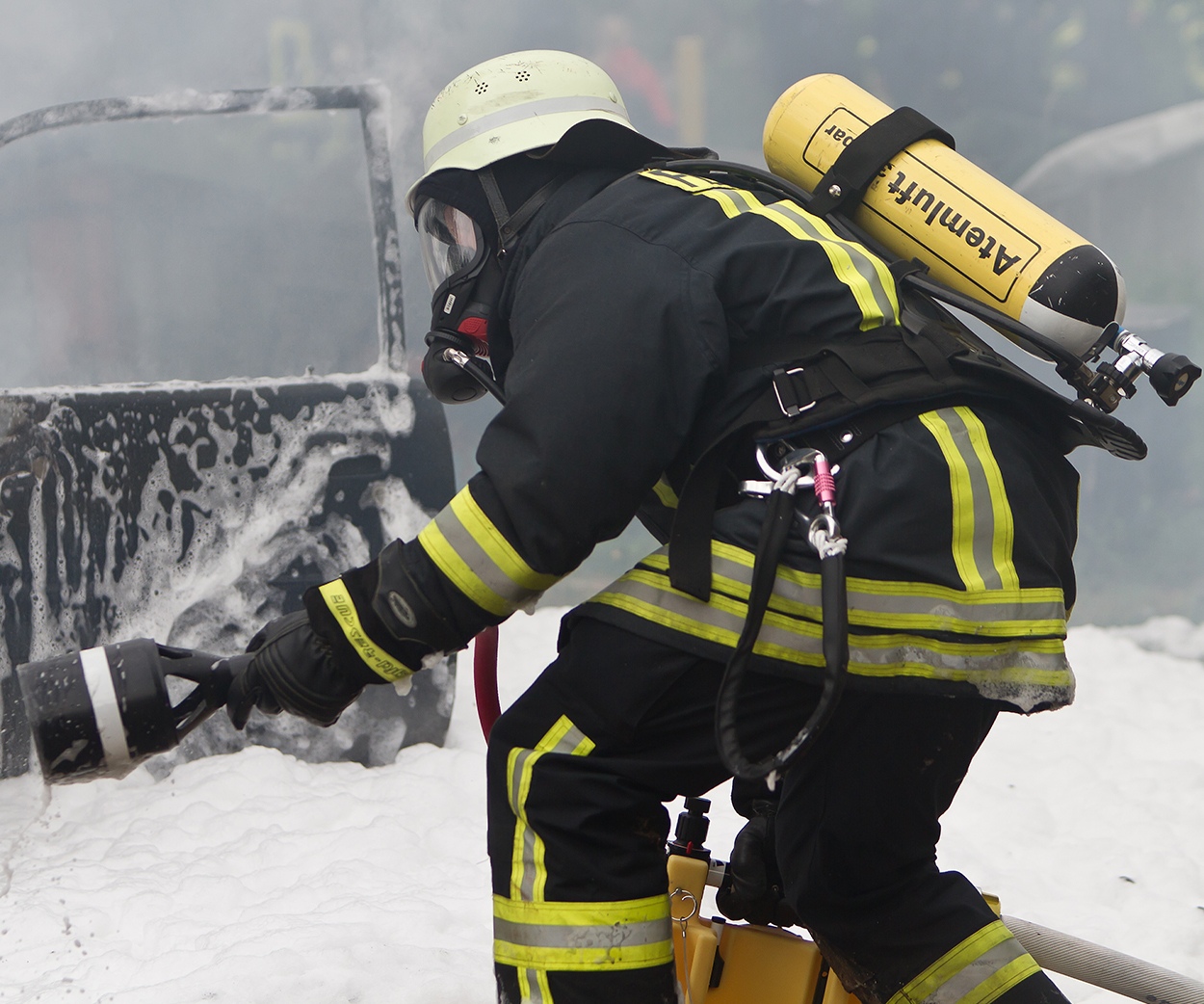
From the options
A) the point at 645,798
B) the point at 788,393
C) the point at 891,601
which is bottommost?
the point at 645,798

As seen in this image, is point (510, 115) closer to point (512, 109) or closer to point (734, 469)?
point (512, 109)

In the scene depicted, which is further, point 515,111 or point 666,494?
point 515,111

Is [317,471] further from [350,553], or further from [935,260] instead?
[935,260]

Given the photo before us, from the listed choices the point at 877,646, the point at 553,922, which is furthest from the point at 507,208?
the point at 553,922

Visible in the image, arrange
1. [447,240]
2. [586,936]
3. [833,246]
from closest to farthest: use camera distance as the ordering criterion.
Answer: [586,936] < [833,246] < [447,240]

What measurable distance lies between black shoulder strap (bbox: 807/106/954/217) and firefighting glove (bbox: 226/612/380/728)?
0.93m

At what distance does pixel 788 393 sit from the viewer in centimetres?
138

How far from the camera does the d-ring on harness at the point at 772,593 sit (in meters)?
1.25

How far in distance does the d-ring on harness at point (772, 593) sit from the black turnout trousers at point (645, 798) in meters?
0.08

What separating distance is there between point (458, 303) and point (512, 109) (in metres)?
0.31

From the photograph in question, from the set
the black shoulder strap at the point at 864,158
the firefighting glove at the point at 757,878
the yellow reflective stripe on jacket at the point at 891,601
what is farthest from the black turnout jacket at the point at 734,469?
the firefighting glove at the point at 757,878

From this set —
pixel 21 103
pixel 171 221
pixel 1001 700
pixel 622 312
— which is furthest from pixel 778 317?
pixel 21 103

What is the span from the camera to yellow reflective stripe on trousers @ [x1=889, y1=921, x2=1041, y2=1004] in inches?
59.7

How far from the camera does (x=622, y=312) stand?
1.32 m
